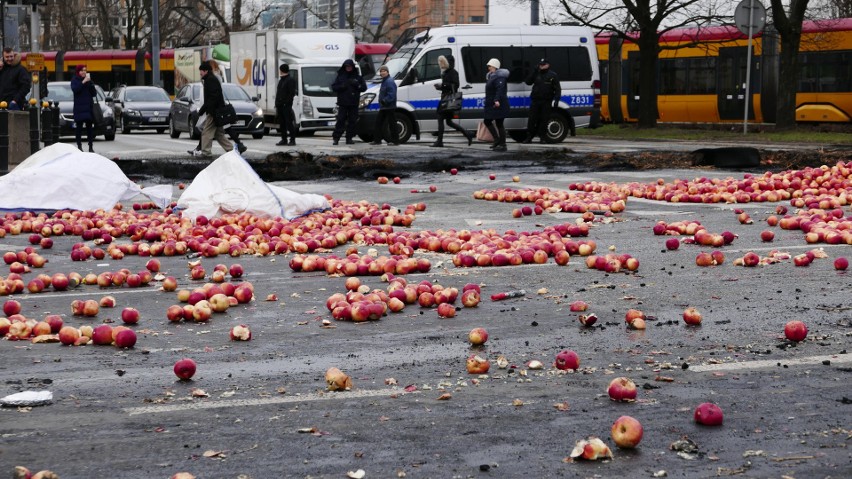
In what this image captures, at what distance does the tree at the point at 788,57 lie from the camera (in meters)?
34.0

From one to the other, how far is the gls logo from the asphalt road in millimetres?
31710

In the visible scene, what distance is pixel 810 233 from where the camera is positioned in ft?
32.0

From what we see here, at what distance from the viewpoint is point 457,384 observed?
5129 millimetres

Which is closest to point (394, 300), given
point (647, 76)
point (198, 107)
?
point (198, 107)

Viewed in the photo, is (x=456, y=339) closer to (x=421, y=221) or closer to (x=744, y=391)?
(x=744, y=391)

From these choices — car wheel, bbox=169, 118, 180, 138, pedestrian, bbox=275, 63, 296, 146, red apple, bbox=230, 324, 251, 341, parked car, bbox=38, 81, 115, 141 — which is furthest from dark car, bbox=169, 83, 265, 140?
red apple, bbox=230, 324, 251, 341

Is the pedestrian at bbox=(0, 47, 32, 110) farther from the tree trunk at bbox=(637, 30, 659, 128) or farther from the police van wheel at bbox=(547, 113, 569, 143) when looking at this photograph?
the tree trunk at bbox=(637, 30, 659, 128)

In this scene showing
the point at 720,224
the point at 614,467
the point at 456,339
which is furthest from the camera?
the point at 720,224

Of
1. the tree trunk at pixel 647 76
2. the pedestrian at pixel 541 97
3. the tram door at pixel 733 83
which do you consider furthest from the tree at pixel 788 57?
the pedestrian at pixel 541 97

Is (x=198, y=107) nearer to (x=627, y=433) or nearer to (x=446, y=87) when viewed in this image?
(x=446, y=87)

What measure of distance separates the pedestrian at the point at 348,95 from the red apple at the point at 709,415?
79.8 ft

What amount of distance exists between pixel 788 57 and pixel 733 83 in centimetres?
544

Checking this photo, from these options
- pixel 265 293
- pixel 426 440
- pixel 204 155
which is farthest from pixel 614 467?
pixel 204 155

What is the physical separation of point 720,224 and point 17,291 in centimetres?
668
